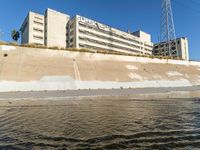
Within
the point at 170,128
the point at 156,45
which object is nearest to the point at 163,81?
the point at 170,128

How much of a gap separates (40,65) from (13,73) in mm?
5191

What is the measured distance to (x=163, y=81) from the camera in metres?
48.0

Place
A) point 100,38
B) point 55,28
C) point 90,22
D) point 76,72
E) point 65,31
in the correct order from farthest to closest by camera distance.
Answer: point 100,38 < point 90,22 < point 65,31 < point 55,28 < point 76,72

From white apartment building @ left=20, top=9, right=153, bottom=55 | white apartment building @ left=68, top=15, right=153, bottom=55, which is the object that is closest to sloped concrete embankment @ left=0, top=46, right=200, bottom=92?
white apartment building @ left=20, top=9, right=153, bottom=55

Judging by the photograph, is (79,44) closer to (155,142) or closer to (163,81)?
(163,81)

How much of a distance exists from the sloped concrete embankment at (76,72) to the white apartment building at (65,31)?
63664 millimetres

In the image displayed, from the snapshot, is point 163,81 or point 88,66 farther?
point 163,81

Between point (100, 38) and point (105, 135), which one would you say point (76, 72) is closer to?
point (105, 135)

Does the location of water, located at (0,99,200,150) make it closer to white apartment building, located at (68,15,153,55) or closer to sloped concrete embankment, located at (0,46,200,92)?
sloped concrete embankment, located at (0,46,200,92)

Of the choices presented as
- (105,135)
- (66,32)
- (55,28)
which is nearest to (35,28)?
(55,28)

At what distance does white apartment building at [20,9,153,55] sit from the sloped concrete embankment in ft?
209

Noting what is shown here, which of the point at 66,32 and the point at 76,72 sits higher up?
the point at 66,32

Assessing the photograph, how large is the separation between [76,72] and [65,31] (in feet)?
267

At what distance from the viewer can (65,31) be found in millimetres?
115875
